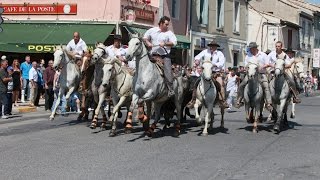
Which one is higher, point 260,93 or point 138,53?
point 138,53

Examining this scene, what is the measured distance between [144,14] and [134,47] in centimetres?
1832

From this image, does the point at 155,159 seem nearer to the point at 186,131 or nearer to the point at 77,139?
the point at 77,139

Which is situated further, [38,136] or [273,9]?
[273,9]

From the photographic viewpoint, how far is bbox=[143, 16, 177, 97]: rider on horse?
12.7 metres

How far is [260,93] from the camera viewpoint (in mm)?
14273

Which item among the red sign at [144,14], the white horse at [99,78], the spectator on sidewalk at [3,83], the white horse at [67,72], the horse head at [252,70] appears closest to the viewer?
the white horse at [99,78]

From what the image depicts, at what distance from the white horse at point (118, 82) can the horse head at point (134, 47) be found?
1.15 meters

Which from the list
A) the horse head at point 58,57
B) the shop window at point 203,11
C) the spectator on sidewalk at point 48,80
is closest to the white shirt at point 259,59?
the horse head at point 58,57

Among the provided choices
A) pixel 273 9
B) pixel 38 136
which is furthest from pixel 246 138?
pixel 273 9

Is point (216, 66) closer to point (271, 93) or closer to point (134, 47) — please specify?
point (271, 93)

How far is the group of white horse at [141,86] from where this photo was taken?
12.2m

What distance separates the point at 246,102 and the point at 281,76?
3.85 feet

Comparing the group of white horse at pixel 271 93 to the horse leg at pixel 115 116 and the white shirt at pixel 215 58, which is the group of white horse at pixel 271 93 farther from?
the horse leg at pixel 115 116

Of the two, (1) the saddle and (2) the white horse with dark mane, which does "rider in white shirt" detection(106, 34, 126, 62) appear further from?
(2) the white horse with dark mane
